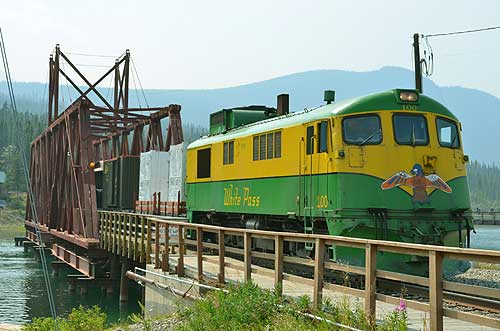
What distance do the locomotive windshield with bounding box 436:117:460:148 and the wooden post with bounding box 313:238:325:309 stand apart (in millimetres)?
6116

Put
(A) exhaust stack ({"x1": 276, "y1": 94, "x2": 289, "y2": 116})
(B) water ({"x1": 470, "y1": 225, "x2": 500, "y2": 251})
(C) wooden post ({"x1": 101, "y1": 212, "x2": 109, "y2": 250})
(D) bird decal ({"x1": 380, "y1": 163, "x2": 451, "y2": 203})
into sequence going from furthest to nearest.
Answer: (B) water ({"x1": 470, "y1": 225, "x2": 500, "y2": 251}), (C) wooden post ({"x1": 101, "y1": 212, "x2": 109, "y2": 250}), (A) exhaust stack ({"x1": 276, "y1": 94, "x2": 289, "y2": 116}), (D) bird decal ({"x1": 380, "y1": 163, "x2": 451, "y2": 203})

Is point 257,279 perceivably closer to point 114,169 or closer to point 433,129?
point 433,129

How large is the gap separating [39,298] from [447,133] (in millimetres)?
21834

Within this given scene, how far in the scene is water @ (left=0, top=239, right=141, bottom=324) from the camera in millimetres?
27516

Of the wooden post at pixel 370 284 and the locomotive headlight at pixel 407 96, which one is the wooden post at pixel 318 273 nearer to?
the wooden post at pixel 370 284

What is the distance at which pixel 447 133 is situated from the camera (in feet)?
51.7

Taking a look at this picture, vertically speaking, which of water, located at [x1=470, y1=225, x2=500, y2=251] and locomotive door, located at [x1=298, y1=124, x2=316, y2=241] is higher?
locomotive door, located at [x1=298, y1=124, x2=316, y2=241]

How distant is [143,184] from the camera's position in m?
34.6

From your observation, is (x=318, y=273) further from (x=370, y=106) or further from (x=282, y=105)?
(x=282, y=105)

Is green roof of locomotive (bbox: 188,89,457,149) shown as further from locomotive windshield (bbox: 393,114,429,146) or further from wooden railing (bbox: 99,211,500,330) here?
wooden railing (bbox: 99,211,500,330)

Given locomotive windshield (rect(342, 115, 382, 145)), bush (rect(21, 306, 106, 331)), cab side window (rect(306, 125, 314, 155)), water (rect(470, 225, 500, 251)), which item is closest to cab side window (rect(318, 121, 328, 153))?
cab side window (rect(306, 125, 314, 155))

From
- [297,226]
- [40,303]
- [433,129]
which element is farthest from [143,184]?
[433,129]

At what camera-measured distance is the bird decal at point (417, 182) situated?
48.7 feet

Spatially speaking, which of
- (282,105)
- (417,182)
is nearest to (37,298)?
(282,105)
